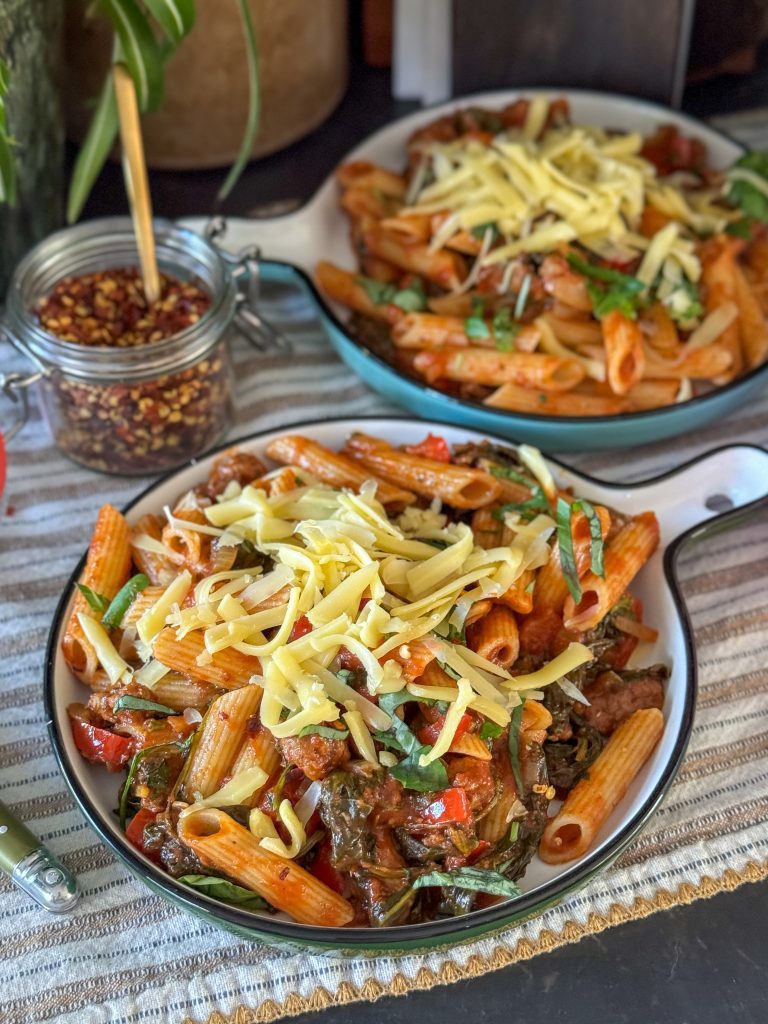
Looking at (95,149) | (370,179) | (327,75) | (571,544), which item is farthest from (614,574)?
(327,75)

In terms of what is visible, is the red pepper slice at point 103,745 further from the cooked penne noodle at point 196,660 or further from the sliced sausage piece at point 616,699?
the sliced sausage piece at point 616,699

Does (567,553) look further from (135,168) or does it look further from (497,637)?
(135,168)

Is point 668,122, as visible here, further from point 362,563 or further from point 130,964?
point 130,964

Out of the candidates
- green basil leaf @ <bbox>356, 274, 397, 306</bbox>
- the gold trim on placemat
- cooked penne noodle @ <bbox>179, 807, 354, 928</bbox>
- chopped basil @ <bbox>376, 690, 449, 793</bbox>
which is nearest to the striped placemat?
the gold trim on placemat

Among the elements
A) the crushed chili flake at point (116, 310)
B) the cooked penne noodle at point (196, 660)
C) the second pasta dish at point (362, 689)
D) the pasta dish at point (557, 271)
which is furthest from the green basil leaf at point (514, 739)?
the crushed chili flake at point (116, 310)

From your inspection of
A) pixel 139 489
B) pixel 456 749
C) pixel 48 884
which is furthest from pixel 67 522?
pixel 456 749

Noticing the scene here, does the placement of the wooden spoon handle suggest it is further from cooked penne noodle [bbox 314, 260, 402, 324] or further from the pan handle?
the pan handle

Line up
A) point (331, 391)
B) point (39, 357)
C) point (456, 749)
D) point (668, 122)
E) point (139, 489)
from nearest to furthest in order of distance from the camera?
point (456, 749), point (39, 357), point (139, 489), point (331, 391), point (668, 122)
